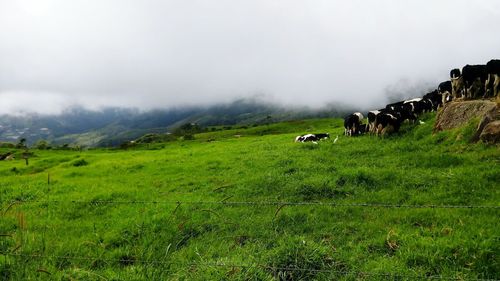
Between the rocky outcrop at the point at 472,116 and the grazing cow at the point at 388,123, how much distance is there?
2260 mm

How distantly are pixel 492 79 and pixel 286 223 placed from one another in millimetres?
15718

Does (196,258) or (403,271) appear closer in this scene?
(403,271)

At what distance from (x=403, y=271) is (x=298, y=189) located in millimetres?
6621

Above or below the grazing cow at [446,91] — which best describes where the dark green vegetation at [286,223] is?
below

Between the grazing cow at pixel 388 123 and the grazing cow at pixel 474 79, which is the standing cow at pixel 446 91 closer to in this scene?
the grazing cow at pixel 474 79

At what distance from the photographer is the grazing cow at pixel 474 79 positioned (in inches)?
858

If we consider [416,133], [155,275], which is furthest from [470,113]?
[155,275]

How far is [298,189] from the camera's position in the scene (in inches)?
590

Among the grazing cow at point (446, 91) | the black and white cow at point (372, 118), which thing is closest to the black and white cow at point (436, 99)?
the grazing cow at point (446, 91)

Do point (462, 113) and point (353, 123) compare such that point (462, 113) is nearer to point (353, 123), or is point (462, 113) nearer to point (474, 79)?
point (474, 79)

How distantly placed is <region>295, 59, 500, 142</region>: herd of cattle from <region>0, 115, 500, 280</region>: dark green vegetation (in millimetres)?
3393

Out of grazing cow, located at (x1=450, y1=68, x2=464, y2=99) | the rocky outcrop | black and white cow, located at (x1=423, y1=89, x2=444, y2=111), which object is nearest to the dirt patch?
the rocky outcrop

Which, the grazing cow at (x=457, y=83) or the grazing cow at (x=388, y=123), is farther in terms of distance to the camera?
the grazing cow at (x=457, y=83)

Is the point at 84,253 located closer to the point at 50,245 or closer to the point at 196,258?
the point at 50,245
